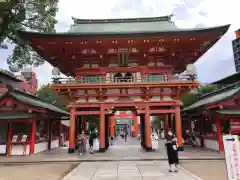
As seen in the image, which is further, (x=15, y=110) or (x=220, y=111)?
(x=15, y=110)

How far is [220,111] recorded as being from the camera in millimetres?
14195

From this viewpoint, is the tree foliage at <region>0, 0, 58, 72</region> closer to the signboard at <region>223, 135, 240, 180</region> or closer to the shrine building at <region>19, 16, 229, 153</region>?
the shrine building at <region>19, 16, 229, 153</region>

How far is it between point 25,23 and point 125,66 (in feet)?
30.8

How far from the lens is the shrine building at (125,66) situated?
48.8 feet

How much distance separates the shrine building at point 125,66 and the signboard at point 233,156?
10.0 meters

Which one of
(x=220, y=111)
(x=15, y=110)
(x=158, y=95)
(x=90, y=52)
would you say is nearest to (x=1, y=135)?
(x=15, y=110)

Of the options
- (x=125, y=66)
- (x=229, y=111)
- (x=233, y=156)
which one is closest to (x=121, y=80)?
(x=125, y=66)

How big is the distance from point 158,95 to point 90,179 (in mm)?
9806

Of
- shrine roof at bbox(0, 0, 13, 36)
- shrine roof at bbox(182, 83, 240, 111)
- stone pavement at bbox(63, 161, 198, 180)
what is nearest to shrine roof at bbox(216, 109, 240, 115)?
shrine roof at bbox(182, 83, 240, 111)

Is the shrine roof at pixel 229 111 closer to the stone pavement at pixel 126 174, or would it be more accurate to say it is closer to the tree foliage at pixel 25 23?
the stone pavement at pixel 126 174

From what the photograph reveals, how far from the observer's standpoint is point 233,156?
5.43 meters

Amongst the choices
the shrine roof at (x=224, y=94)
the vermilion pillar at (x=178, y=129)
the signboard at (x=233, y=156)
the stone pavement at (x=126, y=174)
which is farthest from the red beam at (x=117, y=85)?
the signboard at (x=233, y=156)

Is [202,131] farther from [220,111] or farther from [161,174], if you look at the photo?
[161,174]

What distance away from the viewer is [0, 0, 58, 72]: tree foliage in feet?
54.7
